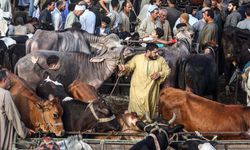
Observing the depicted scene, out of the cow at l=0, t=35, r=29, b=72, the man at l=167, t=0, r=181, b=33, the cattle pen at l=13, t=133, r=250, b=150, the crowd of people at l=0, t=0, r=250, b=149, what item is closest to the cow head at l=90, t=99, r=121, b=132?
the cattle pen at l=13, t=133, r=250, b=150

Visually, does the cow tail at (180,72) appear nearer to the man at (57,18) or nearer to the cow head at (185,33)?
the cow head at (185,33)

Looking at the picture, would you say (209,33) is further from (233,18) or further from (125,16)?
(125,16)

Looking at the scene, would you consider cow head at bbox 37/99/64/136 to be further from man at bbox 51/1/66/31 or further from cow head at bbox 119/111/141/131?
man at bbox 51/1/66/31

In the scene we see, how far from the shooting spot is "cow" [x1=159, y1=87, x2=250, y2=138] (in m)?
20.8

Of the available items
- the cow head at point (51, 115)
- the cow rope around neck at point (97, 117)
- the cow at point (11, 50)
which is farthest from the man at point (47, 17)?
the cow head at point (51, 115)

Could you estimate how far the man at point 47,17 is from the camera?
27750 mm

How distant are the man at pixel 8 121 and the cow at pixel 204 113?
3.00 meters

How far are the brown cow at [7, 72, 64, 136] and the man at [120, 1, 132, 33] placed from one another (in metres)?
7.94

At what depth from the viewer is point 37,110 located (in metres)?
20.4

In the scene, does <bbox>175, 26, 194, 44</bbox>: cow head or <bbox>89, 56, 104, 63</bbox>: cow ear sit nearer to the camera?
<bbox>89, 56, 104, 63</bbox>: cow ear

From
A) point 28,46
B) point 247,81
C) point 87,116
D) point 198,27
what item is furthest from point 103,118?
point 198,27

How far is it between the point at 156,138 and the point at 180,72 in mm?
6782

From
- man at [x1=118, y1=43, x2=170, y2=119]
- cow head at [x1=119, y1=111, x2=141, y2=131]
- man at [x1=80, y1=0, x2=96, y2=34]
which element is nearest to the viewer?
cow head at [x1=119, y1=111, x2=141, y2=131]

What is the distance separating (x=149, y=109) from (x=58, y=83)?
175 centimetres
